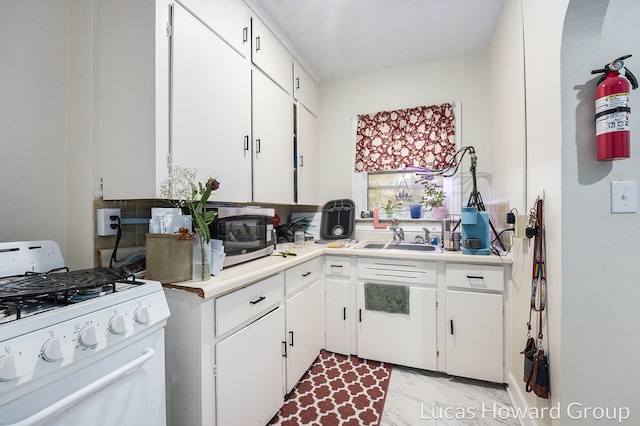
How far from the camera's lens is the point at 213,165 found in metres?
1.43

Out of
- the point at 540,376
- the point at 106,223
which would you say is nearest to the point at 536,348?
the point at 540,376

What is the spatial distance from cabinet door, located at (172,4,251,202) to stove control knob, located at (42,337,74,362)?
0.78 metres

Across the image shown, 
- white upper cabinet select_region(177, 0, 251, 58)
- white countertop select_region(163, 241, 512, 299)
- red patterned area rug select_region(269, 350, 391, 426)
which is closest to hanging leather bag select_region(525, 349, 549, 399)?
white countertop select_region(163, 241, 512, 299)

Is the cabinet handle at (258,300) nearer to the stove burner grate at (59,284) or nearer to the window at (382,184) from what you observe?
the stove burner grate at (59,284)

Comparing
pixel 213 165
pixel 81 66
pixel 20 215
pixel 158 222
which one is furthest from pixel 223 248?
pixel 81 66

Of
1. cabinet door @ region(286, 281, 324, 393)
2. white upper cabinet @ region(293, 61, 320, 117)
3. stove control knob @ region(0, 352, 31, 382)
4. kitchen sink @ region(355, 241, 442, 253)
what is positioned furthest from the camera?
white upper cabinet @ region(293, 61, 320, 117)

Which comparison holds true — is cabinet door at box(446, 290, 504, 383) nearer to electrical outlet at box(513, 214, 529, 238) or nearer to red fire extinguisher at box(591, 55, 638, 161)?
electrical outlet at box(513, 214, 529, 238)

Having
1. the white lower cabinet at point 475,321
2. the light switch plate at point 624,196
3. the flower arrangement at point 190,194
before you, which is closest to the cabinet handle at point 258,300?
the flower arrangement at point 190,194

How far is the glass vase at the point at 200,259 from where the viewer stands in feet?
3.63

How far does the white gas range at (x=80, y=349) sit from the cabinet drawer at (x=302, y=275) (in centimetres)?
81

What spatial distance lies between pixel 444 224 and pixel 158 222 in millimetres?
1999

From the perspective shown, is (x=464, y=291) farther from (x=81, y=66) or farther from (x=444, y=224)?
(x=81, y=66)

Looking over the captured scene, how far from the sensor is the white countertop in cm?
105

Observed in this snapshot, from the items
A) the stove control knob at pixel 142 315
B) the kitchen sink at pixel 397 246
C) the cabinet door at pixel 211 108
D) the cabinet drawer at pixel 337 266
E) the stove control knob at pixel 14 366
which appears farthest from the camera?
the kitchen sink at pixel 397 246
